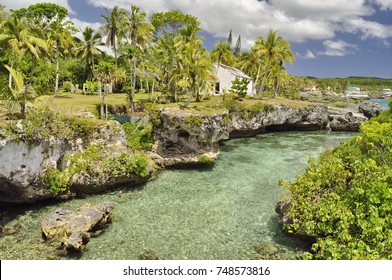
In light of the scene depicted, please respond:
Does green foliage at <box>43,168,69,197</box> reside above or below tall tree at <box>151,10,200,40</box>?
below

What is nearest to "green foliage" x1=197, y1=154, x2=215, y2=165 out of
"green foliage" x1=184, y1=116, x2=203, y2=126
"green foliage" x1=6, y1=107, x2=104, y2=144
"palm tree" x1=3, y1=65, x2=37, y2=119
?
"green foliage" x1=184, y1=116, x2=203, y2=126

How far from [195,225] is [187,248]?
2340mm

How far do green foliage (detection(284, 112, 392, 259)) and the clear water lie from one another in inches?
97.5

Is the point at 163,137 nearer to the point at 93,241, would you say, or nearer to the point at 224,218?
the point at 224,218

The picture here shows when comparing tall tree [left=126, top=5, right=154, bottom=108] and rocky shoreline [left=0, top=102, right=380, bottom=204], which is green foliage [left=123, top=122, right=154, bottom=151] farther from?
tall tree [left=126, top=5, right=154, bottom=108]

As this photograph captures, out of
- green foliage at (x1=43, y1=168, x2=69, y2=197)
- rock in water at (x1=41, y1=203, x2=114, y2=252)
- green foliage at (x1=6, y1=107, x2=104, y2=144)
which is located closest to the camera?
rock in water at (x1=41, y1=203, x2=114, y2=252)

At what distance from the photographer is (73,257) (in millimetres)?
14164

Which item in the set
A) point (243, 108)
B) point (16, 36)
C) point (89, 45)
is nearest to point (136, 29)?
point (89, 45)

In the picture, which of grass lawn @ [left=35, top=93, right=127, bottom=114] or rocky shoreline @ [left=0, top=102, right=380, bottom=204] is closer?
rocky shoreline @ [left=0, top=102, right=380, bottom=204]

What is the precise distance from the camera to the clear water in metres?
14.7

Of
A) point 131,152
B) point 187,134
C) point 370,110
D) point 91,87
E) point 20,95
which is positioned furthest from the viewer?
point 370,110

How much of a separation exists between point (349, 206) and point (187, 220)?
8982 millimetres

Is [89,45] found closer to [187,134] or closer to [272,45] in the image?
[187,134]

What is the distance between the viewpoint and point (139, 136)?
3003 cm
